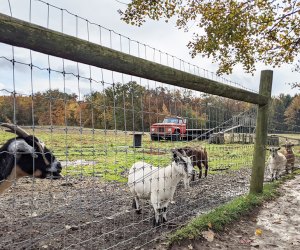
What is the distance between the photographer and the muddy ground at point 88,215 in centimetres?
381

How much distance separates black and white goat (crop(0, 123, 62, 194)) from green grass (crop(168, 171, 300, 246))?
4.86ft

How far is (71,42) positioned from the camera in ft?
8.07

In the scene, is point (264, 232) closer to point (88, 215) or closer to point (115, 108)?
point (88, 215)

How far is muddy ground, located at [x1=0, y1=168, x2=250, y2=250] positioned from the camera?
3812mm

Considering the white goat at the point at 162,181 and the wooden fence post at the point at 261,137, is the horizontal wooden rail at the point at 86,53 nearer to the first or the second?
the white goat at the point at 162,181

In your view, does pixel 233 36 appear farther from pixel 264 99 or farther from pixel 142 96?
pixel 142 96

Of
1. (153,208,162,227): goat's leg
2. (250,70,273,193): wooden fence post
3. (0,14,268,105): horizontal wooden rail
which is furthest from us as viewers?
(250,70,273,193): wooden fence post

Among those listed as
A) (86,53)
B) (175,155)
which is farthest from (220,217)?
(86,53)

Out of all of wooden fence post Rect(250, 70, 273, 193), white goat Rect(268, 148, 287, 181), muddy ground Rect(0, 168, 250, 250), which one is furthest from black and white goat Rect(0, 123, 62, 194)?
white goat Rect(268, 148, 287, 181)

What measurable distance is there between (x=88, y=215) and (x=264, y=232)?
2.32m

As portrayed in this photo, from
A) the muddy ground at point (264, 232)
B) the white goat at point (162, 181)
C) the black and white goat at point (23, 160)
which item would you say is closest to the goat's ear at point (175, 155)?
the white goat at point (162, 181)

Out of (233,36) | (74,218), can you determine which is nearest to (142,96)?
(74,218)

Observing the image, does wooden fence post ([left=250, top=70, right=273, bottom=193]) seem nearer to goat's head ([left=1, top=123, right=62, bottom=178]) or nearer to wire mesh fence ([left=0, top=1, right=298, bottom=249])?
wire mesh fence ([left=0, top=1, right=298, bottom=249])

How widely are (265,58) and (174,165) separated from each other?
29.5ft
